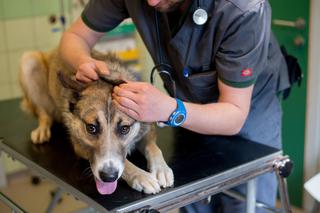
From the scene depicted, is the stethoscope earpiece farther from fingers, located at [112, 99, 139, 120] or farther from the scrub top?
fingers, located at [112, 99, 139, 120]

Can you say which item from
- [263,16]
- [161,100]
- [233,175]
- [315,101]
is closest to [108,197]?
[161,100]

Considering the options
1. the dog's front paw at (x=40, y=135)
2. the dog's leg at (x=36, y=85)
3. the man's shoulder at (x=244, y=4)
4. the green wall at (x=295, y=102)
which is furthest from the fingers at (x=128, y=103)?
the green wall at (x=295, y=102)

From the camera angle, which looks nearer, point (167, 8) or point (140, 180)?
point (140, 180)

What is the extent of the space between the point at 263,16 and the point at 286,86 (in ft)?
1.36

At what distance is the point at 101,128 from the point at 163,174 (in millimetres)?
222

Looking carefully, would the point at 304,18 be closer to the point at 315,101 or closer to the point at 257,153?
the point at 315,101

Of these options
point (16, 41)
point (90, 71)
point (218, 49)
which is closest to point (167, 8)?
point (218, 49)

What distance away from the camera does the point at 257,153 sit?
1640 millimetres

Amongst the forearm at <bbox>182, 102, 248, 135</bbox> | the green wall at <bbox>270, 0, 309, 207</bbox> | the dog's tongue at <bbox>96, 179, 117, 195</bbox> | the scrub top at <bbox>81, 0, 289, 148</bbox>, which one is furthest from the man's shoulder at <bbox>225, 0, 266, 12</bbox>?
the green wall at <bbox>270, 0, 309, 207</bbox>

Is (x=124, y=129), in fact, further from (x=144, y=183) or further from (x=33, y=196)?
(x=33, y=196)

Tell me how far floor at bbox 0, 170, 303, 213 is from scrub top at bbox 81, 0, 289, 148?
50.8 inches

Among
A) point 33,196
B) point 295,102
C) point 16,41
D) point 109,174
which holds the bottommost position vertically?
point 33,196

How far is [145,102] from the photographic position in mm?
1345

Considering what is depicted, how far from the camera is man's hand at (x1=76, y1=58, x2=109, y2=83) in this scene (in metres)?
1.54
